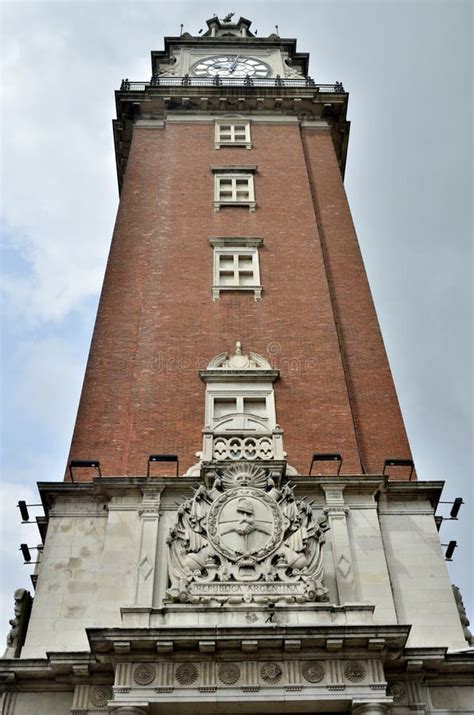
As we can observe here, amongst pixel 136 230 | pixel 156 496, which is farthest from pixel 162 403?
pixel 136 230

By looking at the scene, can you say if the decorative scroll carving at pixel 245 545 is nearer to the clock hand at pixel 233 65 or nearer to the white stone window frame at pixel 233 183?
the white stone window frame at pixel 233 183

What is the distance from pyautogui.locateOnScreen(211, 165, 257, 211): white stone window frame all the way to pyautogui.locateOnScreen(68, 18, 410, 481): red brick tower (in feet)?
0.21

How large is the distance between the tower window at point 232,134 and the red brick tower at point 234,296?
0.08m

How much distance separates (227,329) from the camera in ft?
79.6

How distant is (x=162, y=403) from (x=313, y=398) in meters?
3.89

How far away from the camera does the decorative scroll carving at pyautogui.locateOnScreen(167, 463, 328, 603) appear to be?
1684 cm

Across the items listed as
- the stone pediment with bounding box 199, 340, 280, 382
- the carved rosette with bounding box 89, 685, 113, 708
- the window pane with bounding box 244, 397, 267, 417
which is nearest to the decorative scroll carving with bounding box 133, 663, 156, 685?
the carved rosette with bounding box 89, 685, 113, 708

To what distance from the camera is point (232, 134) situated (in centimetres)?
3350

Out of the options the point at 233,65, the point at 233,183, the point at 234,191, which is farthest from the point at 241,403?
the point at 233,65

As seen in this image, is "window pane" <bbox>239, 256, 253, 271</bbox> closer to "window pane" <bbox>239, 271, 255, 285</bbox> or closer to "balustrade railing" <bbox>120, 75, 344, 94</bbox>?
"window pane" <bbox>239, 271, 255, 285</bbox>

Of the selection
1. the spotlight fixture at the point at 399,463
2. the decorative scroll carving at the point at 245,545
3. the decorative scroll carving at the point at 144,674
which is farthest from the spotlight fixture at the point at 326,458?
the decorative scroll carving at the point at 144,674

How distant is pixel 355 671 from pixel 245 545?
3268 mm

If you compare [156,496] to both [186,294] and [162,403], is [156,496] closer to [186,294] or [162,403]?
[162,403]

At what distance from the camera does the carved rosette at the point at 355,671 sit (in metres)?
15.7
